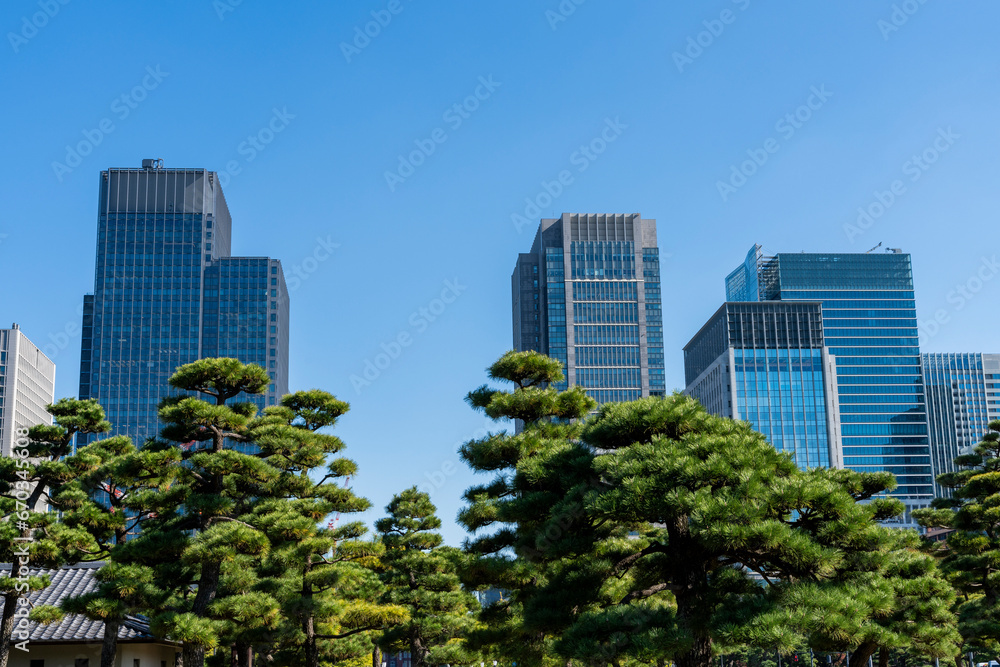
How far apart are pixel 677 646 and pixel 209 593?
11.9 metres

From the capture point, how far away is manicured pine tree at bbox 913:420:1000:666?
24156mm

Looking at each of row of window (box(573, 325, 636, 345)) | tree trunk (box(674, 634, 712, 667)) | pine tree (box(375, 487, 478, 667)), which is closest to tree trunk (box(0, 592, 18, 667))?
pine tree (box(375, 487, 478, 667))

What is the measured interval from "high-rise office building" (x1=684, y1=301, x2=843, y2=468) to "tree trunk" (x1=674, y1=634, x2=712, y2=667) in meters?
107

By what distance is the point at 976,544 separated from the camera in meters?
25.4

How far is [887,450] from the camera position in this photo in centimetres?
13988

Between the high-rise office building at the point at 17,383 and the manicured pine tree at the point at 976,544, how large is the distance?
124082 millimetres

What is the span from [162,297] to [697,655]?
125928 mm

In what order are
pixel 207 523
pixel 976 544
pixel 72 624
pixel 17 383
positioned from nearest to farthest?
pixel 207 523
pixel 72 624
pixel 976 544
pixel 17 383

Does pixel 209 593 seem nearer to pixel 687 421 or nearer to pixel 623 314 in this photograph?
pixel 687 421

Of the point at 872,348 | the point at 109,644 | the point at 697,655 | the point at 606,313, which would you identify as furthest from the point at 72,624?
the point at 872,348

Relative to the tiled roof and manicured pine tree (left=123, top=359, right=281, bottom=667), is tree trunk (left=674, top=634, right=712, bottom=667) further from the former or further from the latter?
the tiled roof

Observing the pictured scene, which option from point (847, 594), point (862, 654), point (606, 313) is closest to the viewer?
point (847, 594)

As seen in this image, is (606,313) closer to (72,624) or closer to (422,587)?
(422,587)

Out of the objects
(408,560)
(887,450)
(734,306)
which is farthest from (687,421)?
(887,450)
